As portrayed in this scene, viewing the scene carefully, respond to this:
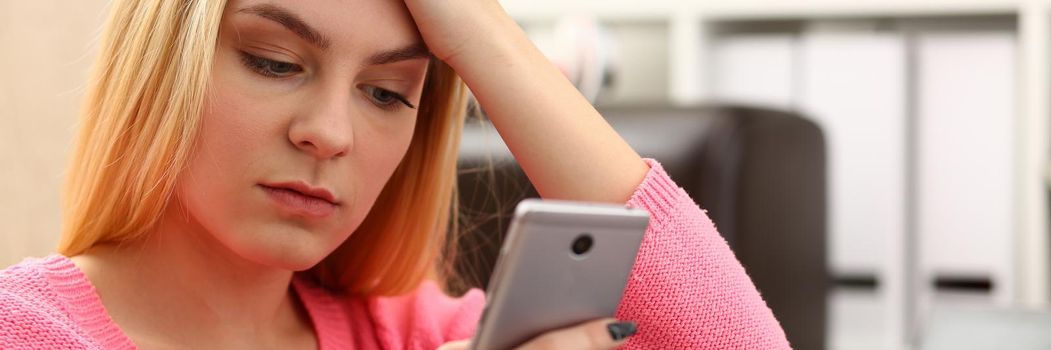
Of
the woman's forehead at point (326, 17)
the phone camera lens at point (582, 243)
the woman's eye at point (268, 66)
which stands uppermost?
the woman's forehead at point (326, 17)

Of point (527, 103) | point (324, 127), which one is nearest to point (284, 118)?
point (324, 127)

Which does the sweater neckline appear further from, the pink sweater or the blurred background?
the blurred background

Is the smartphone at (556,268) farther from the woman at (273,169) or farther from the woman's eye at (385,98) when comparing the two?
the woman's eye at (385,98)

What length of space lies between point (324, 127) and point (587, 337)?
19cm

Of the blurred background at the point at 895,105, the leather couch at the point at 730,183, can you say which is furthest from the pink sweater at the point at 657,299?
the blurred background at the point at 895,105

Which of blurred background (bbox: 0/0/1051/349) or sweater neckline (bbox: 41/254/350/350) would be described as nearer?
sweater neckline (bbox: 41/254/350/350)

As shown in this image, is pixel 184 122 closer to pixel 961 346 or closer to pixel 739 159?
pixel 739 159

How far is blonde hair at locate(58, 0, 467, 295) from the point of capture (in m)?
0.70

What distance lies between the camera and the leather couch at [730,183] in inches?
48.0

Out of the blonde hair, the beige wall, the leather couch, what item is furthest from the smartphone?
the beige wall

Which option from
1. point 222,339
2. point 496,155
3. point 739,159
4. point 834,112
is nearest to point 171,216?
point 222,339

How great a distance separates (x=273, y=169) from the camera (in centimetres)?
70

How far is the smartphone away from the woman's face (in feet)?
0.54

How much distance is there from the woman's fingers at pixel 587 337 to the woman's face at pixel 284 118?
0.18 m
